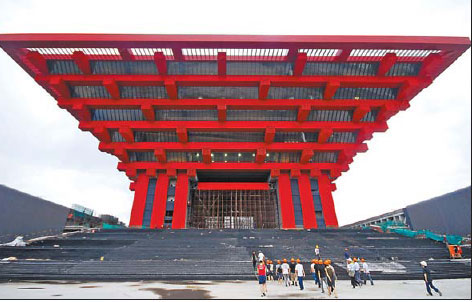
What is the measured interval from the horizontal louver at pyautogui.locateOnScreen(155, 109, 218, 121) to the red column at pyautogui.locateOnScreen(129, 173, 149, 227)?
9.05m

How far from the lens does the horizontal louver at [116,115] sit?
→ 31.0 m

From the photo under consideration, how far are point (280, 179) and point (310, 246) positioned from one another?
1398 centimetres

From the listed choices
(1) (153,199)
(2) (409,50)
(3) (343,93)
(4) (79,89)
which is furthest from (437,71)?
(4) (79,89)

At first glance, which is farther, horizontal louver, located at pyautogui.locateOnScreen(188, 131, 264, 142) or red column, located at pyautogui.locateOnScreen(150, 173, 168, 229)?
horizontal louver, located at pyautogui.locateOnScreen(188, 131, 264, 142)

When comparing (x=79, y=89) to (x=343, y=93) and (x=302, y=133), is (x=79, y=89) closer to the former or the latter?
(x=302, y=133)

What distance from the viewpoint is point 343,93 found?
2928cm

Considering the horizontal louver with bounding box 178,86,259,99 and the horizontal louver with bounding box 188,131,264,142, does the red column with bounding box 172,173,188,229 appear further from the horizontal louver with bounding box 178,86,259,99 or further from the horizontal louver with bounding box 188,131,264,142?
the horizontal louver with bounding box 178,86,259,99

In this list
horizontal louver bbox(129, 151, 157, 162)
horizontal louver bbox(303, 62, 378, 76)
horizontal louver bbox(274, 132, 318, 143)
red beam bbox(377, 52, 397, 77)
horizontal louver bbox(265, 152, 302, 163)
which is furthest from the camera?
horizontal louver bbox(265, 152, 302, 163)

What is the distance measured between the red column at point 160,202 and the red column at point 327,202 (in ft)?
66.3

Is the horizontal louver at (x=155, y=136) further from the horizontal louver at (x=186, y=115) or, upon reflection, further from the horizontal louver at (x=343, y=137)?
the horizontal louver at (x=343, y=137)

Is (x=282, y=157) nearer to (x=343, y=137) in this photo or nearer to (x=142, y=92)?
(x=343, y=137)

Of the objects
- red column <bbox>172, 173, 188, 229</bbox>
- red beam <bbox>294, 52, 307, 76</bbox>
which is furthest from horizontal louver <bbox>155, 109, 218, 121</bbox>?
red beam <bbox>294, 52, 307, 76</bbox>

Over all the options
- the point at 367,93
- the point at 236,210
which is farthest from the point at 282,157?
the point at 367,93

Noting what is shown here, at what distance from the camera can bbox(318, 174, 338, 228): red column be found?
3272 centimetres
